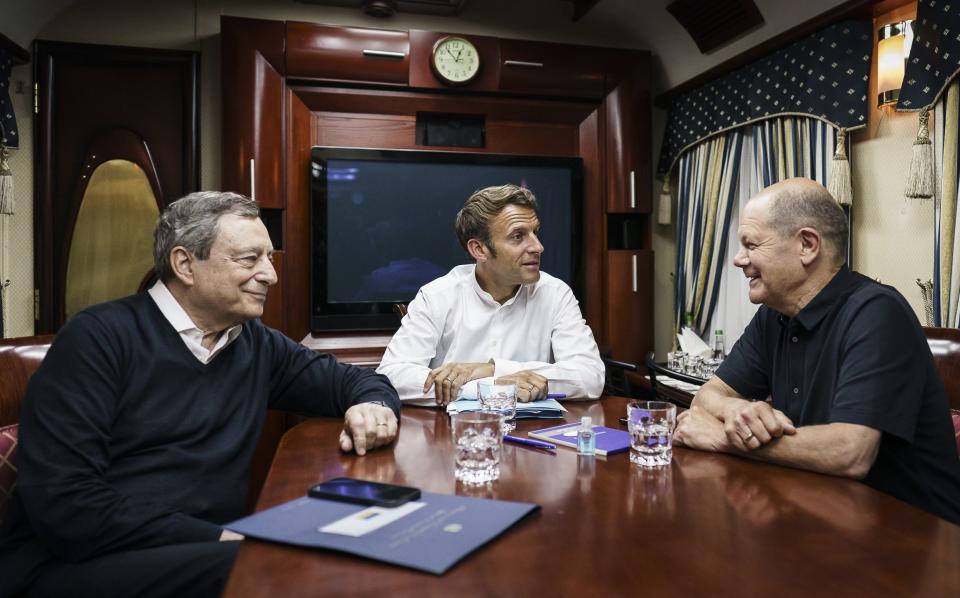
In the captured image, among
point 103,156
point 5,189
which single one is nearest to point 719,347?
point 103,156

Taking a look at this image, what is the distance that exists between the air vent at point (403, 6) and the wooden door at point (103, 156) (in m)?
0.88

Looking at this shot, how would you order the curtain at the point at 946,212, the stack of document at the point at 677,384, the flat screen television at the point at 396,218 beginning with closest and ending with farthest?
the curtain at the point at 946,212 → the stack of document at the point at 677,384 → the flat screen television at the point at 396,218

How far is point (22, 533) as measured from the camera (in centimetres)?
130

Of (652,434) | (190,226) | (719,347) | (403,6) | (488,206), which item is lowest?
(719,347)

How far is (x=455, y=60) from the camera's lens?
3812 mm

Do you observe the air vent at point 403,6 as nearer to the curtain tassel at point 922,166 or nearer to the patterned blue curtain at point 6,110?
the patterned blue curtain at point 6,110

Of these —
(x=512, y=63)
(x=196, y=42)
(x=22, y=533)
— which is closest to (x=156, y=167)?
(x=196, y=42)

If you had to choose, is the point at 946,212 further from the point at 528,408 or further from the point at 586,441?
the point at 586,441

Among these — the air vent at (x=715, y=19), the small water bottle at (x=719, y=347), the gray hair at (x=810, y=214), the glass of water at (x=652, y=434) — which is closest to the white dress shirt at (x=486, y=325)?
the gray hair at (x=810, y=214)

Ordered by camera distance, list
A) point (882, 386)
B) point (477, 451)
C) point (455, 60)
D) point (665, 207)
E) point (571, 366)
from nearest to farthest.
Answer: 1. point (477, 451)
2. point (882, 386)
3. point (571, 366)
4. point (455, 60)
5. point (665, 207)

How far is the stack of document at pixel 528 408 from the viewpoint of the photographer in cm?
165

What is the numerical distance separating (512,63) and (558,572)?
3472mm

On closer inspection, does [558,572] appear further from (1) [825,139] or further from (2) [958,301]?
(1) [825,139]

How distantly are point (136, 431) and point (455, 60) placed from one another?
2.96 metres
